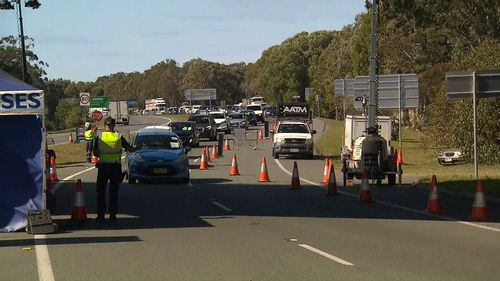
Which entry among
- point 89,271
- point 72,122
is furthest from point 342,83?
point 72,122

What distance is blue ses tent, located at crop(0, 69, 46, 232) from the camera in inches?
499

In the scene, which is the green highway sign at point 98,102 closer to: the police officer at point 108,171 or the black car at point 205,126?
the black car at point 205,126

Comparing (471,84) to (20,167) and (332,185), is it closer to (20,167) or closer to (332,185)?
(332,185)

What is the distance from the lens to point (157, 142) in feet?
75.9

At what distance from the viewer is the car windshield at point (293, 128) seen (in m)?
37.0

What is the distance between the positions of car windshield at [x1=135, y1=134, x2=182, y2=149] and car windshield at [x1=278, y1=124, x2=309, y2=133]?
14276 mm

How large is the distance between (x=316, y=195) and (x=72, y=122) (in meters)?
90.7

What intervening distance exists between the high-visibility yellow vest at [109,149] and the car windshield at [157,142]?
861cm

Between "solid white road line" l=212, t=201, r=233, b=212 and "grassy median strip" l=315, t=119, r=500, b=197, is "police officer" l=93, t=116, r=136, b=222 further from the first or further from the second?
"grassy median strip" l=315, t=119, r=500, b=197

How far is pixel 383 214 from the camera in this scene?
608 inches

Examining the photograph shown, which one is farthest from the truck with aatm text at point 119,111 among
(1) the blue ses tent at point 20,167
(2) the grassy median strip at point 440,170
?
(1) the blue ses tent at point 20,167

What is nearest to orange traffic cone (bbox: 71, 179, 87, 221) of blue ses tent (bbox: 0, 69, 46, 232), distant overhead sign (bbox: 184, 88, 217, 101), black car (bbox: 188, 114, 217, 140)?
blue ses tent (bbox: 0, 69, 46, 232)

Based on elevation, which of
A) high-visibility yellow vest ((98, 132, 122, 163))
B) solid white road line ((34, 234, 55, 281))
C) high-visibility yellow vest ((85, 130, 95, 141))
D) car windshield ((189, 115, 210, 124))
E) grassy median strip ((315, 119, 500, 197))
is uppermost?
high-visibility yellow vest ((98, 132, 122, 163))

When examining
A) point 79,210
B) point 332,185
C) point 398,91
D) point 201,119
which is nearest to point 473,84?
point 332,185
